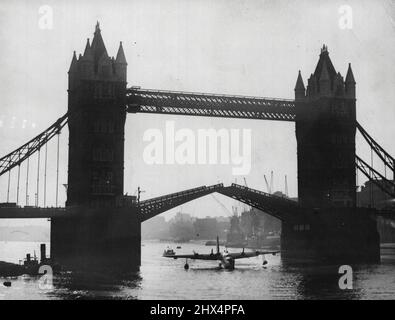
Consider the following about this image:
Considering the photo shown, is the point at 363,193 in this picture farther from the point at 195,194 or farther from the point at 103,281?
the point at 103,281

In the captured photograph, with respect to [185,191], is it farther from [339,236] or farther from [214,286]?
[214,286]

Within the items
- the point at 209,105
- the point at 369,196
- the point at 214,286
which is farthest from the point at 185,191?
the point at 369,196

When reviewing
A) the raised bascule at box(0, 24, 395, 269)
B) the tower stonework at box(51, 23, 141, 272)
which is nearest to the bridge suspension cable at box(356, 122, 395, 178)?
the raised bascule at box(0, 24, 395, 269)

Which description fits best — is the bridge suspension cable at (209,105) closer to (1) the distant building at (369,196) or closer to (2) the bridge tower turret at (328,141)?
(2) the bridge tower turret at (328,141)

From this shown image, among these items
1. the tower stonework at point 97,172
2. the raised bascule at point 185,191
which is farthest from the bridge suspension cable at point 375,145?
the tower stonework at point 97,172
